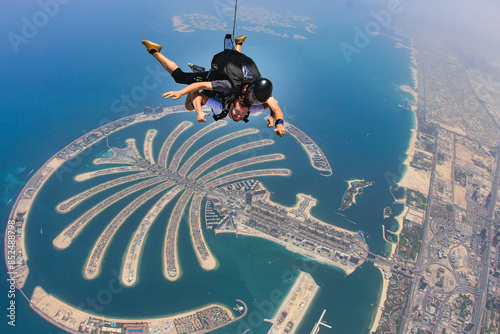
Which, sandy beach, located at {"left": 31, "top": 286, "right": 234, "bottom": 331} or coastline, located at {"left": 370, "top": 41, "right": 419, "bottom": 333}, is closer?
sandy beach, located at {"left": 31, "top": 286, "right": 234, "bottom": 331}

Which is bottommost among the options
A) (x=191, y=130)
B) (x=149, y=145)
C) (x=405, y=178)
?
(x=405, y=178)

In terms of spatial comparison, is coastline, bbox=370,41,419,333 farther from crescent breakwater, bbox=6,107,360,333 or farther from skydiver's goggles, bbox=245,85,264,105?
skydiver's goggles, bbox=245,85,264,105

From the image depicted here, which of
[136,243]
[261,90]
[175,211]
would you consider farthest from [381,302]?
[261,90]

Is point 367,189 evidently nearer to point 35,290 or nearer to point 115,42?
point 35,290

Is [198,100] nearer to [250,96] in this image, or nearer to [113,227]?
[250,96]

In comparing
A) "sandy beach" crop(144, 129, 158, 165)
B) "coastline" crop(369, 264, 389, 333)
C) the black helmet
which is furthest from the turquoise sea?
the black helmet

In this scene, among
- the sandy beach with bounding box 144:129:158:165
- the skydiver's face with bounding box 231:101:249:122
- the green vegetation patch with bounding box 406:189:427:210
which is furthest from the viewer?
the sandy beach with bounding box 144:129:158:165
